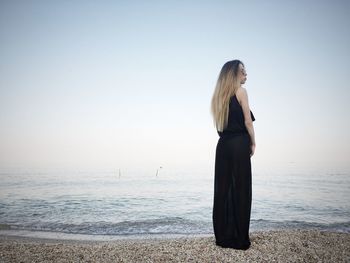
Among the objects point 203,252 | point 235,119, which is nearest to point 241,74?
point 235,119

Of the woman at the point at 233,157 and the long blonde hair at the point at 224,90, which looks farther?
the long blonde hair at the point at 224,90

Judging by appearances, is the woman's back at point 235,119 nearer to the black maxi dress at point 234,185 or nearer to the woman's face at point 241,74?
the black maxi dress at point 234,185

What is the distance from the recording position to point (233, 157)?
446 cm

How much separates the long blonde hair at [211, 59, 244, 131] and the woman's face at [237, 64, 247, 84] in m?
0.05

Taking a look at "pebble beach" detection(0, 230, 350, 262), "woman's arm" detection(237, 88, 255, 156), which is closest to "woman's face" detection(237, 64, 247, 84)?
"woman's arm" detection(237, 88, 255, 156)

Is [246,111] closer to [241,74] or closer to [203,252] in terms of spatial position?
[241,74]

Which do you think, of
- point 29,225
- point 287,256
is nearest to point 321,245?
point 287,256

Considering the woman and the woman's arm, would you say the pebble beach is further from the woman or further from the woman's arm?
the woman's arm

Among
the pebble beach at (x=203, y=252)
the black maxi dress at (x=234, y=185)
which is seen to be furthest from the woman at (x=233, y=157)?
the pebble beach at (x=203, y=252)

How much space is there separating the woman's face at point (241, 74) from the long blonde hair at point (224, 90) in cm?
5

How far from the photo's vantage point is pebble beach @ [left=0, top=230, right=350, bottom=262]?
4.12m

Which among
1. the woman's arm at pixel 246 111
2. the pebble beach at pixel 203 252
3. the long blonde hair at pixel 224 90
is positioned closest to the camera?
the pebble beach at pixel 203 252

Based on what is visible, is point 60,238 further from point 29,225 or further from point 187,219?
point 187,219

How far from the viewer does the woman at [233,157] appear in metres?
4.39
